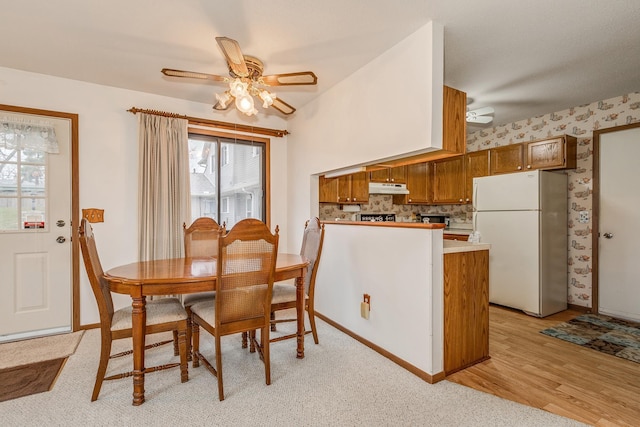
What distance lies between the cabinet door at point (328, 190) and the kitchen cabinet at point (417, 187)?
139 cm

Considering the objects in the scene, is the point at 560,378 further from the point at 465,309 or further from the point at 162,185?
the point at 162,185

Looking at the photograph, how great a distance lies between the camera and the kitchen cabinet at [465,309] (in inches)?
89.6

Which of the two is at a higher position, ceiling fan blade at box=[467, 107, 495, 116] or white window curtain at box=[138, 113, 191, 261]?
ceiling fan blade at box=[467, 107, 495, 116]

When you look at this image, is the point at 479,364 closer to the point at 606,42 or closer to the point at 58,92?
the point at 606,42

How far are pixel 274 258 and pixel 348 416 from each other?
3.36 feet

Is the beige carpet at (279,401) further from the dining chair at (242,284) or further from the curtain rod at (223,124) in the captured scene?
the curtain rod at (223,124)

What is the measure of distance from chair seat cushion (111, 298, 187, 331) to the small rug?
729 mm

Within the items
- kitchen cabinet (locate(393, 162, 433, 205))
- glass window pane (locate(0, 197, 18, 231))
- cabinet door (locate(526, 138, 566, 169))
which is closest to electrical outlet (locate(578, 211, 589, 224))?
cabinet door (locate(526, 138, 566, 169))

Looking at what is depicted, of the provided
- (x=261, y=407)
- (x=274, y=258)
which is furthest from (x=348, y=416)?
(x=274, y=258)

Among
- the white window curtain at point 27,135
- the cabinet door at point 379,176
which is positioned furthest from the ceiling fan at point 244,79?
the cabinet door at point 379,176

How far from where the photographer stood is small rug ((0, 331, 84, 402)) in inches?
82.0

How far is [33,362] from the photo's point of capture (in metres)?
2.43

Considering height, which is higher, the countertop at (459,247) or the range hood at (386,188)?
the range hood at (386,188)

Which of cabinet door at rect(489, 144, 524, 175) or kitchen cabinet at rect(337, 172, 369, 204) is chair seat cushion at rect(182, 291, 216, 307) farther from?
cabinet door at rect(489, 144, 524, 175)
